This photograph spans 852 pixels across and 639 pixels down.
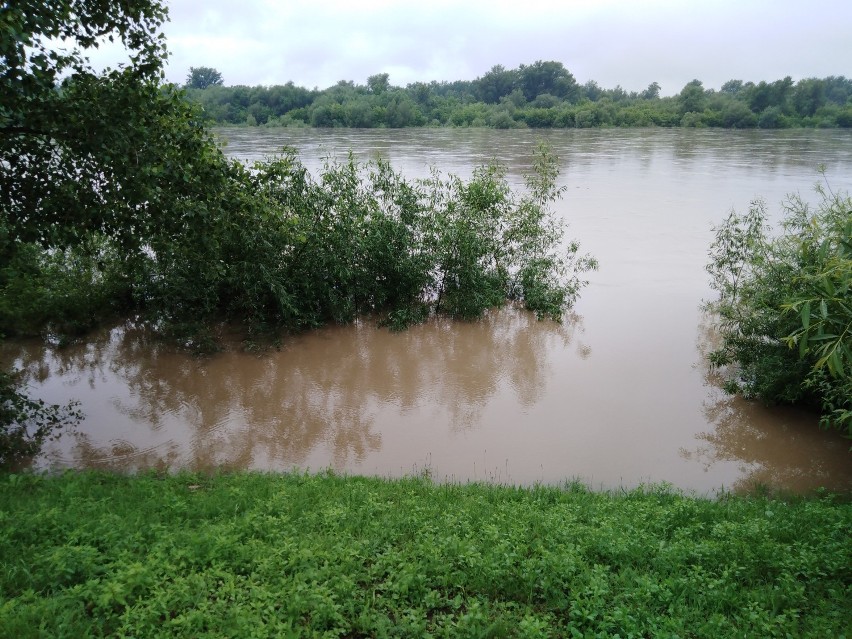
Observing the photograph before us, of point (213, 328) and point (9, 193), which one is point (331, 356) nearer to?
point (213, 328)

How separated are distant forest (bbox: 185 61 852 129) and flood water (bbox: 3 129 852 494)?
3446 cm

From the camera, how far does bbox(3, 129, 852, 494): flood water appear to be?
7.86 m

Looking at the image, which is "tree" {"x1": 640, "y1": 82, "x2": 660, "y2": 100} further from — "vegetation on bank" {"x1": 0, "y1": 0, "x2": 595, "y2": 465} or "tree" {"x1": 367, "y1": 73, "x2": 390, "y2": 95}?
"vegetation on bank" {"x1": 0, "y1": 0, "x2": 595, "y2": 465}

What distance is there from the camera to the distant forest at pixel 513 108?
49406 millimetres

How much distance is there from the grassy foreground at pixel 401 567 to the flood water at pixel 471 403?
7.36ft

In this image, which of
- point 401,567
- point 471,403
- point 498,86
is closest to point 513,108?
point 498,86

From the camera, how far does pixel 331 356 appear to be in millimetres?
10875

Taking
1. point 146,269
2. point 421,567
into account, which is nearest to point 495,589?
point 421,567

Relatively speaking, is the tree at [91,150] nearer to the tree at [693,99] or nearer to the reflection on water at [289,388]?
the reflection on water at [289,388]

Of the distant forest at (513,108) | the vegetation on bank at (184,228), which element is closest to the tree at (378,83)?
the distant forest at (513,108)

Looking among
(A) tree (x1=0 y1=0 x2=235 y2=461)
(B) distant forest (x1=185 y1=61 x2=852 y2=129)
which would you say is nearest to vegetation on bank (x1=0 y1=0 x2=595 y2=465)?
(A) tree (x1=0 y1=0 x2=235 y2=461)

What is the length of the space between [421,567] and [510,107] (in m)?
60.1

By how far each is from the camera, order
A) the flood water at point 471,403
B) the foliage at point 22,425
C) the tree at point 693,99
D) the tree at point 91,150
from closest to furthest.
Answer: the tree at point 91,150, the foliage at point 22,425, the flood water at point 471,403, the tree at point 693,99

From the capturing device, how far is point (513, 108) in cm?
5916
